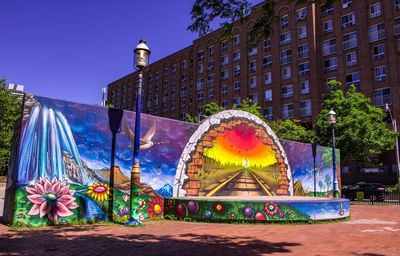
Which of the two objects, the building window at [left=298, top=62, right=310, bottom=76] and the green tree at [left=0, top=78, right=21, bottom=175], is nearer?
the green tree at [left=0, top=78, right=21, bottom=175]

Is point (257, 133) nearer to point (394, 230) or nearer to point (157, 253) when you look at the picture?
point (394, 230)

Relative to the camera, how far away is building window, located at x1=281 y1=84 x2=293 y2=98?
52.9 m

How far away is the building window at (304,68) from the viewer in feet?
168

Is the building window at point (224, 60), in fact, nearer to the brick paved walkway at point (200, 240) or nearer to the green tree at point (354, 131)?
the green tree at point (354, 131)

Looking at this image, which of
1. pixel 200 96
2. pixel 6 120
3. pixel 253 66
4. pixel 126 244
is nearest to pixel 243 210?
pixel 126 244

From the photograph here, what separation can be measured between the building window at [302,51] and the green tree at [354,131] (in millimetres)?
19549

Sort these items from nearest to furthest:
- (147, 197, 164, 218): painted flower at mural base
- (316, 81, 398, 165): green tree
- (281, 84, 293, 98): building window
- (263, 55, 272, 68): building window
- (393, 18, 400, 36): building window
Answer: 1. (147, 197, 164, 218): painted flower at mural base
2. (316, 81, 398, 165): green tree
3. (393, 18, 400, 36): building window
4. (281, 84, 293, 98): building window
5. (263, 55, 272, 68): building window

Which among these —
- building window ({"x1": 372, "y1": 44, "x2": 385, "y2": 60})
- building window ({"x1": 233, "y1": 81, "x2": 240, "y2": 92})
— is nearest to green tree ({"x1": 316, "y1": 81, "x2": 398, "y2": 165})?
building window ({"x1": 372, "y1": 44, "x2": 385, "y2": 60})

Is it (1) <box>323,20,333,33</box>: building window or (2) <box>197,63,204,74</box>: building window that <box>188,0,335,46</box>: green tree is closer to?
(1) <box>323,20,333,33</box>: building window

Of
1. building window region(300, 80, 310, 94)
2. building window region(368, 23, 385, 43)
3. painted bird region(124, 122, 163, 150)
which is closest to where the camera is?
painted bird region(124, 122, 163, 150)

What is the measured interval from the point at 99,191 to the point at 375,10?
45455 millimetres

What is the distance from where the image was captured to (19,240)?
332 inches

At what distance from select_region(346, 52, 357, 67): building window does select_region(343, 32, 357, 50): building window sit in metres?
0.93

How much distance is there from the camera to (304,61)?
5166 cm
